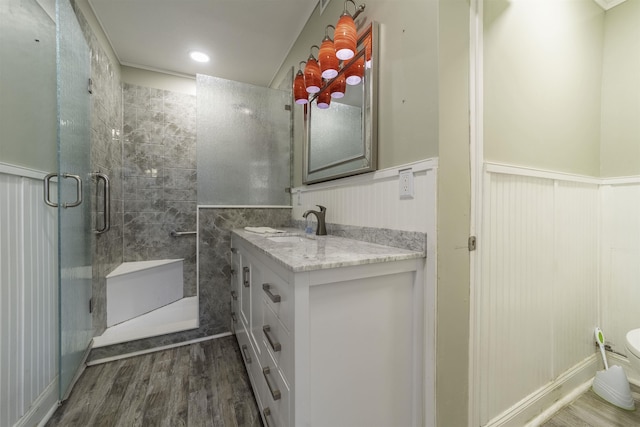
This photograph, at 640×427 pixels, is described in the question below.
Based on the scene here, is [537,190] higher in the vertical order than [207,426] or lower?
higher

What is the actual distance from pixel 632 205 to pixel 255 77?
130 inches

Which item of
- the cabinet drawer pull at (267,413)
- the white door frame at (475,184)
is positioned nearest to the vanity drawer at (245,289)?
the cabinet drawer pull at (267,413)

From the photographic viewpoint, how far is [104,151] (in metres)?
2.15

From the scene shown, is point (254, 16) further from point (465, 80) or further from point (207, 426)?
point (207, 426)

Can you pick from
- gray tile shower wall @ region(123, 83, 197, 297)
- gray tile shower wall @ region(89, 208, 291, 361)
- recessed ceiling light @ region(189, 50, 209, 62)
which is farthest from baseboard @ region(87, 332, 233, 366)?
recessed ceiling light @ region(189, 50, 209, 62)

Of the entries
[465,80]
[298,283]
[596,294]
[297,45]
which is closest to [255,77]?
[297,45]

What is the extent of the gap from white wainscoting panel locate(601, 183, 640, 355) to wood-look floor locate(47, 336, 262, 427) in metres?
2.19

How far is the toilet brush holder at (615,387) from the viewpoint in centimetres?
131

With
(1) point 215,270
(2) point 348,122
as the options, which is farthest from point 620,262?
(1) point 215,270

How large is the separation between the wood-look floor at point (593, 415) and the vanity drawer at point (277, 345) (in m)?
1.39

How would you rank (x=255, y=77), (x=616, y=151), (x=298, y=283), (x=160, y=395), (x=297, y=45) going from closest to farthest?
(x=298, y=283)
(x=160, y=395)
(x=616, y=151)
(x=297, y=45)
(x=255, y=77)

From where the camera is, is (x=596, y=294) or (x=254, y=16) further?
(x=254, y=16)

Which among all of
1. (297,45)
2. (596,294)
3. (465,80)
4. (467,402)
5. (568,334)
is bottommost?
(467,402)

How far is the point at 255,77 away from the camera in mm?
2820
